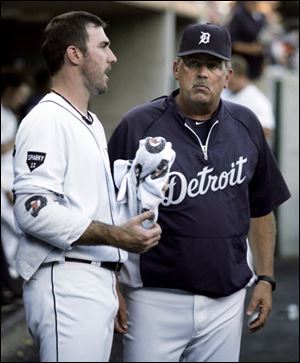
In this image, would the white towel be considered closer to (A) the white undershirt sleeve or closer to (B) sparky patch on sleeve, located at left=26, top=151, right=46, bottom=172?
(A) the white undershirt sleeve

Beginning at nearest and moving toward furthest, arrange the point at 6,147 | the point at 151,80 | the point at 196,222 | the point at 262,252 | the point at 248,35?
the point at 196,222 → the point at 262,252 → the point at 6,147 → the point at 151,80 → the point at 248,35

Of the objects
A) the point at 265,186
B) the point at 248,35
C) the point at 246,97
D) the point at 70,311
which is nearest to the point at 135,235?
the point at 70,311

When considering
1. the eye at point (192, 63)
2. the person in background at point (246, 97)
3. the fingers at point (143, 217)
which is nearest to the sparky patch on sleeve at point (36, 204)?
the fingers at point (143, 217)

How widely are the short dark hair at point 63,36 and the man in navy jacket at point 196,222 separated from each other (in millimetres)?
680

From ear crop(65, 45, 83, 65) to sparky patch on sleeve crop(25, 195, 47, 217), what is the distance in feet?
2.05

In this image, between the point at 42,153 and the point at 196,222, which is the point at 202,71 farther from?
the point at 42,153

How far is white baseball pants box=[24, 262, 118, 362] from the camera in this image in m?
4.00

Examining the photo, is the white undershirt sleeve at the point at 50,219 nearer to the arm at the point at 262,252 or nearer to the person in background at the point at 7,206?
the arm at the point at 262,252

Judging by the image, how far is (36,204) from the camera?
3934 millimetres

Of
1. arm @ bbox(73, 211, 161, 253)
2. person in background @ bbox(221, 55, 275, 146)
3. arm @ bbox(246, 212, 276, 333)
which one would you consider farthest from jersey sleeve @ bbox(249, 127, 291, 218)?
person in background @ bbox(221, 55, 275, 146)

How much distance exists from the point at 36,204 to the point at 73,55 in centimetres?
68

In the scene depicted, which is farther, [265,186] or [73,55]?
[265,186]

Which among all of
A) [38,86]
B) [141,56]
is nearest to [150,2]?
[141,56]

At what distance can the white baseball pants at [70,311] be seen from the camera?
3996mm
